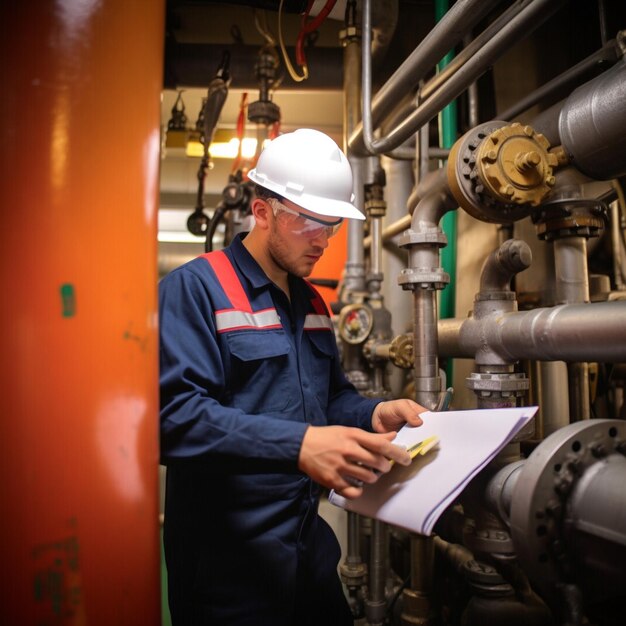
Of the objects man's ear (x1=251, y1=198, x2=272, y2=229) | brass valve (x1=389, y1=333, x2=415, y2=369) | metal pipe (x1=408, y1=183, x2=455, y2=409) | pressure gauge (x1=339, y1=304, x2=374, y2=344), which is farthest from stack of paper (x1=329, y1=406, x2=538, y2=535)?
pressure gauge (x1=339, y1=304, x2=374, y2=344)

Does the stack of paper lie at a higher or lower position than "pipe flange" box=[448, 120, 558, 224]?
lower

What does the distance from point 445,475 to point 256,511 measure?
40 centimetres

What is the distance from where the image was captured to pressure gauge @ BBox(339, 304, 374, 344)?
186cm

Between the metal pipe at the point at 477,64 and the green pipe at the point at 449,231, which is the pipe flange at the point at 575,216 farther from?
the green pipe at the point at 449,231

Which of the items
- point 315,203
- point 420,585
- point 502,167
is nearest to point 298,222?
point 315,203

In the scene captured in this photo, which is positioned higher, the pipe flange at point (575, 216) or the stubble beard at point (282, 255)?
the pipe flange at point (575, 216)

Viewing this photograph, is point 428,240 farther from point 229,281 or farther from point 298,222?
point 229,281

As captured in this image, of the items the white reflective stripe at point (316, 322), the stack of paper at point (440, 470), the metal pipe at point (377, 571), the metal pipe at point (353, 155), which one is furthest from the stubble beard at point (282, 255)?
the metal pipe at point (377, 571)

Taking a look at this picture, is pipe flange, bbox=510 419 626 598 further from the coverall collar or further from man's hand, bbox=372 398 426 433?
the coverall collar

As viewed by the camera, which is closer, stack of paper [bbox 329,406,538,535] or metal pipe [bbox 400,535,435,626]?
stack of paper [bbox 329,406,538,535]

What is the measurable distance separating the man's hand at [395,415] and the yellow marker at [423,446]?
0.11 m

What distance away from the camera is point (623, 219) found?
1.34 meters

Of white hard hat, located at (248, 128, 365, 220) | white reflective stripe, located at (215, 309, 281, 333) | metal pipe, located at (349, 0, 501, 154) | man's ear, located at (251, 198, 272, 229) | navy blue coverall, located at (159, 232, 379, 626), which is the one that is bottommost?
navy blue coverall, located at (159, 232, 379, 626)

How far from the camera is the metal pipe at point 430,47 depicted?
852mm
